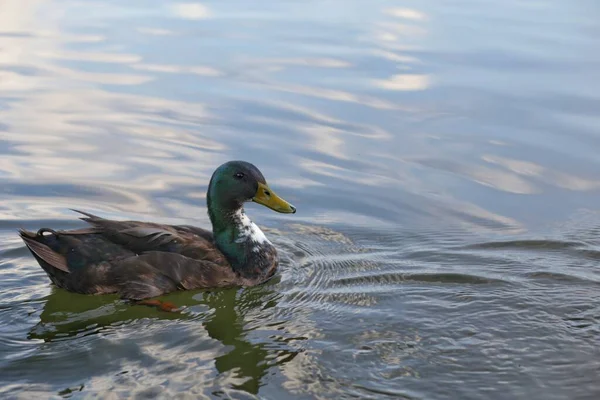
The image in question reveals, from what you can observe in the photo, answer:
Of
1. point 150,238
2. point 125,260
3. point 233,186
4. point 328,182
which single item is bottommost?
point 125,260

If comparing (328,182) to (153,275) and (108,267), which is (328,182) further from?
(108,267)

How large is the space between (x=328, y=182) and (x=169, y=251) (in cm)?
298

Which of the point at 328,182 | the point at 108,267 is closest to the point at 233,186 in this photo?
the point at 108,267

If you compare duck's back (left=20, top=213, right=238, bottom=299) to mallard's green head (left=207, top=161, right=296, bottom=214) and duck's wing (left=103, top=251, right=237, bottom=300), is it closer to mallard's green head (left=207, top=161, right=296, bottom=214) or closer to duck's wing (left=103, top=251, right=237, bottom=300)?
duck's wing (left=103, top=251, right=237, bottom=300)

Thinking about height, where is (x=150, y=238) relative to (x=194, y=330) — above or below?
above

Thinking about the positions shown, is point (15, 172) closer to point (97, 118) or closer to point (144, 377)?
point (97, 118)

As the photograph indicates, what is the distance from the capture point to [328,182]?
11.2 metres

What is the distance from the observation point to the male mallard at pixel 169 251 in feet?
27.6

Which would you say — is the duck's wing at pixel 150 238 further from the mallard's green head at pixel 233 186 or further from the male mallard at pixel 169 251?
the mallard's green head at pixel 233 186

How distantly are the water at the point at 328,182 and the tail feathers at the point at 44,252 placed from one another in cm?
29

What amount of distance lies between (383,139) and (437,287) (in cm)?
427

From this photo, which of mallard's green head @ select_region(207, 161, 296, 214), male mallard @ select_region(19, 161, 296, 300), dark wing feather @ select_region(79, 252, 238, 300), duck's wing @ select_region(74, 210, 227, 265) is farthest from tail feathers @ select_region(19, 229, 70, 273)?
mallard's green head @ select_region(207, 161, 296, 214)

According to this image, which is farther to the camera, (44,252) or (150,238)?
(150,238)

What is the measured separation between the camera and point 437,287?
8.44 m
